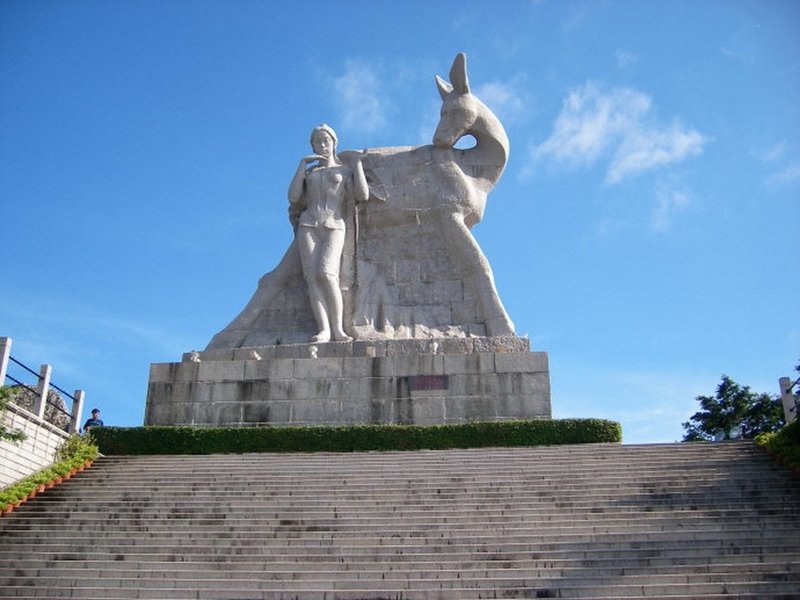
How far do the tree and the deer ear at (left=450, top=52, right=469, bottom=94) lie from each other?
13942mm

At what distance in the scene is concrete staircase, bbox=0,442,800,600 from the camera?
336 inches

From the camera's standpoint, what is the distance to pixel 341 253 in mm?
18297

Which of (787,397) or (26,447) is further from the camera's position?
(787,397)

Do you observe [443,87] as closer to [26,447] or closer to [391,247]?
[391,247]

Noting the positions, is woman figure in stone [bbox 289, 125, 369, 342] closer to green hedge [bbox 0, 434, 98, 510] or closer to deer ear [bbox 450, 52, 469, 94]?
deer ear [bbox 450, 52, 469, 94]

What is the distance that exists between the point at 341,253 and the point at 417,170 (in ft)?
8.90

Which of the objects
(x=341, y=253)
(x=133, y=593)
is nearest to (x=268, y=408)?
(x=341, y=253)

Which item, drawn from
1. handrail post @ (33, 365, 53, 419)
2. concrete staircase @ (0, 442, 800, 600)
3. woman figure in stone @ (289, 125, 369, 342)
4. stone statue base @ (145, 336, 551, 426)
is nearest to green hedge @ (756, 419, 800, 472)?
concrete staircase @ (0, 442, 800, 600)

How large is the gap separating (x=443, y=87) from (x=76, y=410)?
11020mm

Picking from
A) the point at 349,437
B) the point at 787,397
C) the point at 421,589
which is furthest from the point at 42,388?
the point at 787,397

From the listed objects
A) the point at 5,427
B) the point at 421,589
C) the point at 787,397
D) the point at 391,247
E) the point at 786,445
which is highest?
the point at 391,247

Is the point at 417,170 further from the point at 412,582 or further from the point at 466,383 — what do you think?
the point at 412,582

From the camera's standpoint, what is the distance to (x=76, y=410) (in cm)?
1664

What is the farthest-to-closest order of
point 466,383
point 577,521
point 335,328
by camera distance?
1. point 335,328
2. point 466,383
3. point 577,521
